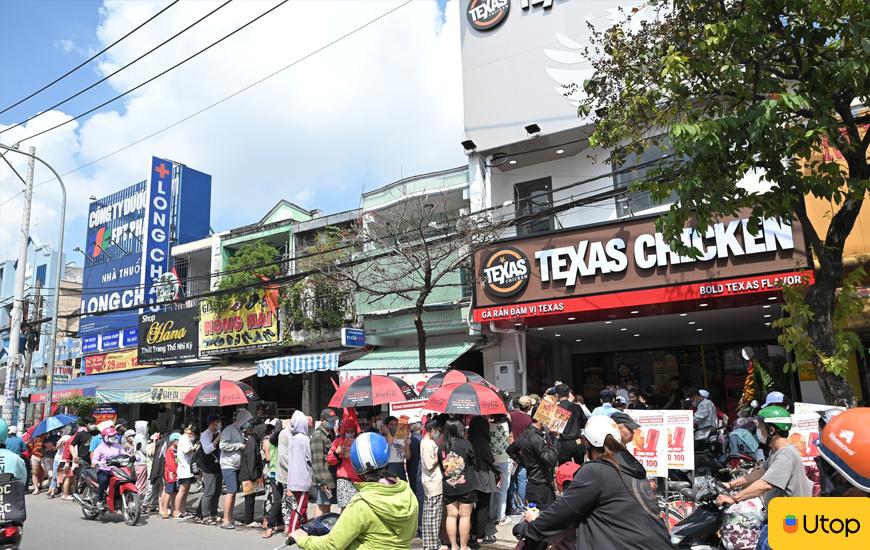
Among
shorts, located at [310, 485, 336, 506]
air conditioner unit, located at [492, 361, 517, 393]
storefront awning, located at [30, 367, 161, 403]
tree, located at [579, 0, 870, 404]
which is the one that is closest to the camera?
tree, located at [579, 0, 870, 404]

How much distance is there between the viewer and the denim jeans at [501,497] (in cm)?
1020

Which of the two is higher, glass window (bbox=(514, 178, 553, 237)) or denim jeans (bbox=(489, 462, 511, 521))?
glass window (bbox=(514, 178, 553, 237))

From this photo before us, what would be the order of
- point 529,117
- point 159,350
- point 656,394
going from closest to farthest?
Result: point 529,117, point 656,394, point 159,350

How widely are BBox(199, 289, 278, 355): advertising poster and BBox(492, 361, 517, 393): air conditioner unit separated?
24.8 feet

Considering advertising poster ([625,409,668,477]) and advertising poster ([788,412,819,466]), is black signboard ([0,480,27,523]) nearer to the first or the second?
advertising poster ([625,409,668,477])

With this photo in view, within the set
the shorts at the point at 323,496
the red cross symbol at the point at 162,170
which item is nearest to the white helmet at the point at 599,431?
the shorts at the point at 323,496

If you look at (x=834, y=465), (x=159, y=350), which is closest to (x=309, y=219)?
(x=159, y=350)

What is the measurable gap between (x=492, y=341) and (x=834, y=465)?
543 inches

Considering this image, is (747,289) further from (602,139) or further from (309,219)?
(309,219)

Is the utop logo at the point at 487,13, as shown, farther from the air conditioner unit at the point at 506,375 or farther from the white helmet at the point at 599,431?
the white helmet at the point at 599,431

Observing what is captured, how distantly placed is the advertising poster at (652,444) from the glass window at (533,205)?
25.3 ft

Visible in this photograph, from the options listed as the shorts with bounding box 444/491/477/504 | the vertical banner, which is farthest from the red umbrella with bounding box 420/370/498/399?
the vertical banner

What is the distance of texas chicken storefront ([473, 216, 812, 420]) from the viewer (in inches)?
475

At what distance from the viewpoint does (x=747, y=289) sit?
11.9 meters
